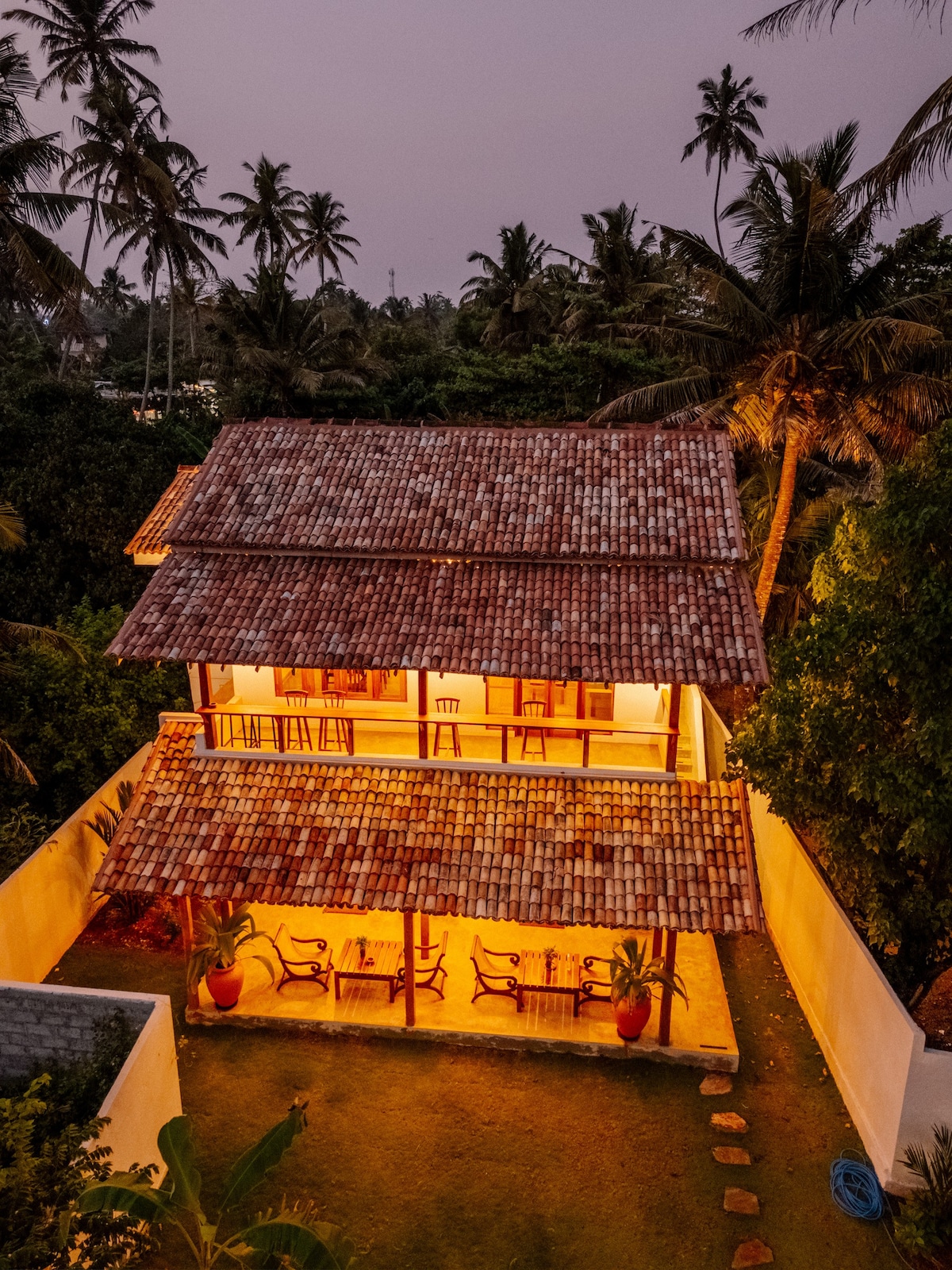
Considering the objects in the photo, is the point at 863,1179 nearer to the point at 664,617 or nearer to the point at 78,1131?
the point at 664,617

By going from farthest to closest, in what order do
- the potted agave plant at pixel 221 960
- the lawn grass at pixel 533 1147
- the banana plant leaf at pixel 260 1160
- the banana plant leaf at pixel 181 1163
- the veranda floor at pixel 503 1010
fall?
the potted agave plant at pixel 221 960, the veranda floor at pixel 503 1010, the lawn grass at pixel 533 1147, the banana plant leaf at pixel 260 1160, the banana plant leaf at pixel 181 1163

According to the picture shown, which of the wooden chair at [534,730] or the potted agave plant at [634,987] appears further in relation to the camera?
the wooden chair at [534,730]

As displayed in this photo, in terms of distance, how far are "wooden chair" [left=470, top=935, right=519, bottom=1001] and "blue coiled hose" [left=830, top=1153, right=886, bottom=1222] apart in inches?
170

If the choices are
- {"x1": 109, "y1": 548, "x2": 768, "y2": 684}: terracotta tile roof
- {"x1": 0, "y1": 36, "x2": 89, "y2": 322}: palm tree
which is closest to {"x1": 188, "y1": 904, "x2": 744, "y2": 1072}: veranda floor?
{"x1": 109, "y1": 548, "x2": 768, "y2": 684}: terracotta tile roof

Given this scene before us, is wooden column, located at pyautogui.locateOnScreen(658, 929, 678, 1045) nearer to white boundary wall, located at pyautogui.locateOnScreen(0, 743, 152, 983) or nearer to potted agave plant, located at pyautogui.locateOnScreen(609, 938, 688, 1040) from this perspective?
potted agave plant, located at pyautogui.locateOnScreen(609, 938, 688, 1040)

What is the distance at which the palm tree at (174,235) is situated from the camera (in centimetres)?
2844

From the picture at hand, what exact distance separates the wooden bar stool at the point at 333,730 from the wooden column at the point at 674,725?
468 cm

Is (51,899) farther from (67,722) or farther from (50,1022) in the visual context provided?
(67,722)

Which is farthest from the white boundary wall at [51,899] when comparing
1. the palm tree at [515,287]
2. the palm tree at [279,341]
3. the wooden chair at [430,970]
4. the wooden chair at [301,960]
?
the palm tree at [515,287]

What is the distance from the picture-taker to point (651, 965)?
34.9 feet

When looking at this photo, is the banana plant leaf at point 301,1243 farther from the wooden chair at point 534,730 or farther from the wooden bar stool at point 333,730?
the wooden chair at point 534,730

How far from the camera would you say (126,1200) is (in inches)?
249

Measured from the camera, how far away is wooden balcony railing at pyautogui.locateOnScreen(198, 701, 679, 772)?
11281mm

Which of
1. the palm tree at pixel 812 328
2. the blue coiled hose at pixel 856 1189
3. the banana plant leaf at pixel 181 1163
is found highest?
the palm tree at pixel 812 328
